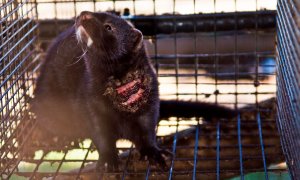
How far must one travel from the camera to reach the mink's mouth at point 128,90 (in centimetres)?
259

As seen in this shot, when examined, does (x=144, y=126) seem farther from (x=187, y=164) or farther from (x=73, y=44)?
(x=73, y=44)

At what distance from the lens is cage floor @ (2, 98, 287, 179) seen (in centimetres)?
263

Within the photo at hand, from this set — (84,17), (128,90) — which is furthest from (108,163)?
(84,17)

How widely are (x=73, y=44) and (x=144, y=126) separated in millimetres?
516

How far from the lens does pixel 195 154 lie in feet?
8.92

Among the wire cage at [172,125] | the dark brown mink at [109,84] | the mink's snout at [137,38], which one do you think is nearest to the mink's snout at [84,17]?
the dark brown mink at [109,84]

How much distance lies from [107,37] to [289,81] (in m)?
0.73

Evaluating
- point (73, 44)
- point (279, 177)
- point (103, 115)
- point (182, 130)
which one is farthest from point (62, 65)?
point (279, 177)

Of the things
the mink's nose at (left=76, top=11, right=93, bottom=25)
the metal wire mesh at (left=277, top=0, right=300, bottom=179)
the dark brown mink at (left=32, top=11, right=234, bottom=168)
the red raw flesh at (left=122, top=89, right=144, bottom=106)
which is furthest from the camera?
the red raw flesh at (left=122, top=89, right=144, bottom=106)

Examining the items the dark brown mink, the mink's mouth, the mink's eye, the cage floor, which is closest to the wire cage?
the cage floor

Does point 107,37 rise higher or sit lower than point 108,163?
higher

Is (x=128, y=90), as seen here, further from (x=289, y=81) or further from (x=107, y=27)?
(x=289, y=81)

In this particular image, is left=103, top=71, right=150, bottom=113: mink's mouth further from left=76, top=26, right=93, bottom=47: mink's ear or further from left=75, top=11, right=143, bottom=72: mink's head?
left=76, top=26, right=93, bottom=47: mink's ear

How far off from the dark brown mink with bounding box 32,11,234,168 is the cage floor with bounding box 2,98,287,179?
0.09m
